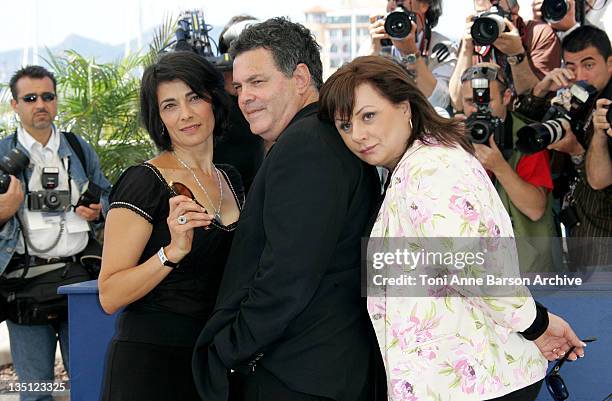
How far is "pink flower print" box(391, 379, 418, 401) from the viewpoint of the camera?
5.95ft

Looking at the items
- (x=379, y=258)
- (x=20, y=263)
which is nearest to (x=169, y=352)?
(x=379, y=258)

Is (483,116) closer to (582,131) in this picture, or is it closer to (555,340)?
(582,131)

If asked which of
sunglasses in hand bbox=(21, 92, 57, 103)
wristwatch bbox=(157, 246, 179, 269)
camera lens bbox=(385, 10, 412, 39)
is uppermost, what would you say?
camera lens bbox=(385, 10, 412, 39)

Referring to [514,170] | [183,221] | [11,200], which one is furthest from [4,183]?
[514,170]

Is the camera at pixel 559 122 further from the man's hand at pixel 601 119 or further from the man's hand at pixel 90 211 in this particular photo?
the man's hand at pixel 90 211

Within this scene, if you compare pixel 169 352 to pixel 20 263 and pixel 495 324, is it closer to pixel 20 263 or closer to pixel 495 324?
pixel 495 324

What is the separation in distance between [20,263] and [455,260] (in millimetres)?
2871

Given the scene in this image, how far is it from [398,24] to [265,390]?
265 centimetres

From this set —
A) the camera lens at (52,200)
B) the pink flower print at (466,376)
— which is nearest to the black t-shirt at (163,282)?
the pink flower print at (466,376)

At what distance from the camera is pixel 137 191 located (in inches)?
89.3

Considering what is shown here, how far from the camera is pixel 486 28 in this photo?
390 centimetres

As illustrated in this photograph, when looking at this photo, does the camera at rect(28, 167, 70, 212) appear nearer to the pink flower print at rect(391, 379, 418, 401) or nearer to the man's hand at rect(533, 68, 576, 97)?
the man's hand at rect(533, 68, 576, 97)

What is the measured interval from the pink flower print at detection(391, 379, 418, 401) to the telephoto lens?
267cm

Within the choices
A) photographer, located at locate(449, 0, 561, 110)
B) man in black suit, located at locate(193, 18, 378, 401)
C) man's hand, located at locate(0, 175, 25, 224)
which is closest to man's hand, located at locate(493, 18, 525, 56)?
photographer, located at locate(449, 0, 561, 110)
